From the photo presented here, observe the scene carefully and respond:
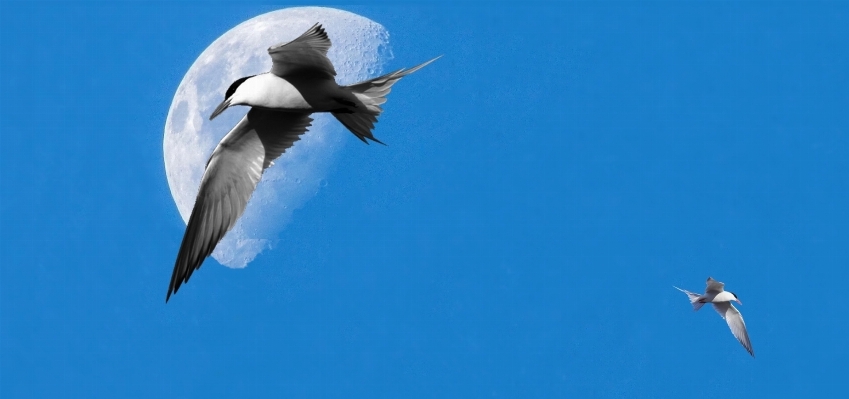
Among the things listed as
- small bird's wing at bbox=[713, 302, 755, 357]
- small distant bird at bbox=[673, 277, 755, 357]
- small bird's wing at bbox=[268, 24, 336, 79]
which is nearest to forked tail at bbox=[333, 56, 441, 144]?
small bird's wing at bbox=[268, 24, 336, 79]

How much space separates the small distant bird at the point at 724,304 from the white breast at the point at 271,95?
770 cm

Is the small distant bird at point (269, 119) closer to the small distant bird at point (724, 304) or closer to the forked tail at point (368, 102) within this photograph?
the forked tail at point (368, 102)

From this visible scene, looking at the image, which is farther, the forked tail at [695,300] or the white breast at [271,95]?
the forked tail at [695,300]

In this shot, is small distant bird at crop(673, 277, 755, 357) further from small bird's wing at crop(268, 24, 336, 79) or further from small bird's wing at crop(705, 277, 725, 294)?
small bird's wing at crop(268, 24, 336, 79)

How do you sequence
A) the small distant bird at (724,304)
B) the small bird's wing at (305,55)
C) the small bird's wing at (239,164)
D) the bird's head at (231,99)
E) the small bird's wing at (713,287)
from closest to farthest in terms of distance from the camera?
the small bird's wing at (305,55), the bird's head at (231,99), the small bird's wing at (239,164), the small bird's wing at (713,287), the small distant bird at (724,304)

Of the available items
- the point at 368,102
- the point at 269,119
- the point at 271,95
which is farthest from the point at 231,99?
the point at 368,102

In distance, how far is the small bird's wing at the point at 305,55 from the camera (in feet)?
23.5

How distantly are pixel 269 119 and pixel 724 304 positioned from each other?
8.32 metres

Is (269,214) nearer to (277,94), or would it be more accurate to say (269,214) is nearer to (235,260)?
(235,260)

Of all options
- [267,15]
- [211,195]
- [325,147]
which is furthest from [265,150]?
[267,15]

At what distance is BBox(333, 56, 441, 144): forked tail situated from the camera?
8.09 meters

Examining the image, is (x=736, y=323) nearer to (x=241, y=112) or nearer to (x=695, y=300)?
(x=695, y=300)


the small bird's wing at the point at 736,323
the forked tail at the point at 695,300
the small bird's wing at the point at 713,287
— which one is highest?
the small bird's wing at the point at 736,323

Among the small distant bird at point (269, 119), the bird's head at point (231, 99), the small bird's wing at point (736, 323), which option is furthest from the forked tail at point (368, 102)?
the small bird's wing at point (736, 323)
